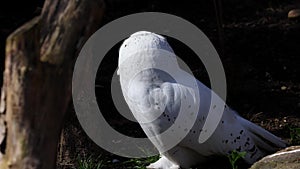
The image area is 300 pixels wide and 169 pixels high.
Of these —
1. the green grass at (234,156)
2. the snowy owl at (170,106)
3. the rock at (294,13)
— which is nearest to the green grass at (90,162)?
the snowy owl at (170,106)

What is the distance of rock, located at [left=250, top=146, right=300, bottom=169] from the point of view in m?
4.29

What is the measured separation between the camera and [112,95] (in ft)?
20.1

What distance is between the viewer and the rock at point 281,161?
14.1 ft

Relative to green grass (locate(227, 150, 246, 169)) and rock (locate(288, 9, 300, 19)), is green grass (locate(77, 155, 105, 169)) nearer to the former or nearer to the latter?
green grass (locate(227, 150, 246, 169))

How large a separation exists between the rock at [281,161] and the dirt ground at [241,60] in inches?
27.2

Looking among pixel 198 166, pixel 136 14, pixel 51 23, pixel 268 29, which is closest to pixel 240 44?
pixel 268 29

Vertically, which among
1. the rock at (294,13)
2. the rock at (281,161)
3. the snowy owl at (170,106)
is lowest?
the rock at (281,161)

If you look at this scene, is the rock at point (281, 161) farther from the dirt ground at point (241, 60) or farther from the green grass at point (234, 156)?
the dirt ground at point (241, 60)

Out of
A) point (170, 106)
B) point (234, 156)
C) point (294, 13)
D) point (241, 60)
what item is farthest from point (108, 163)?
point (294, 13)

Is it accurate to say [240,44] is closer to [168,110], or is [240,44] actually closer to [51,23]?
[168,110]

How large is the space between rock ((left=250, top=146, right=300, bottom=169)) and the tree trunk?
1879 mm

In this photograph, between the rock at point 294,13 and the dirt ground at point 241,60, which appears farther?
the rock at point 294,13

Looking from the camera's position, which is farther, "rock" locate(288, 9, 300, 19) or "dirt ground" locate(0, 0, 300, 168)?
"rock" locate(288, 9, 300, 19)

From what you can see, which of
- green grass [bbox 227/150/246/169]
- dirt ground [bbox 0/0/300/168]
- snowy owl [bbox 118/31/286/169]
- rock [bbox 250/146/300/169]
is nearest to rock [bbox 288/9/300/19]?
dirt ground [bbox 0/0/300/168]
